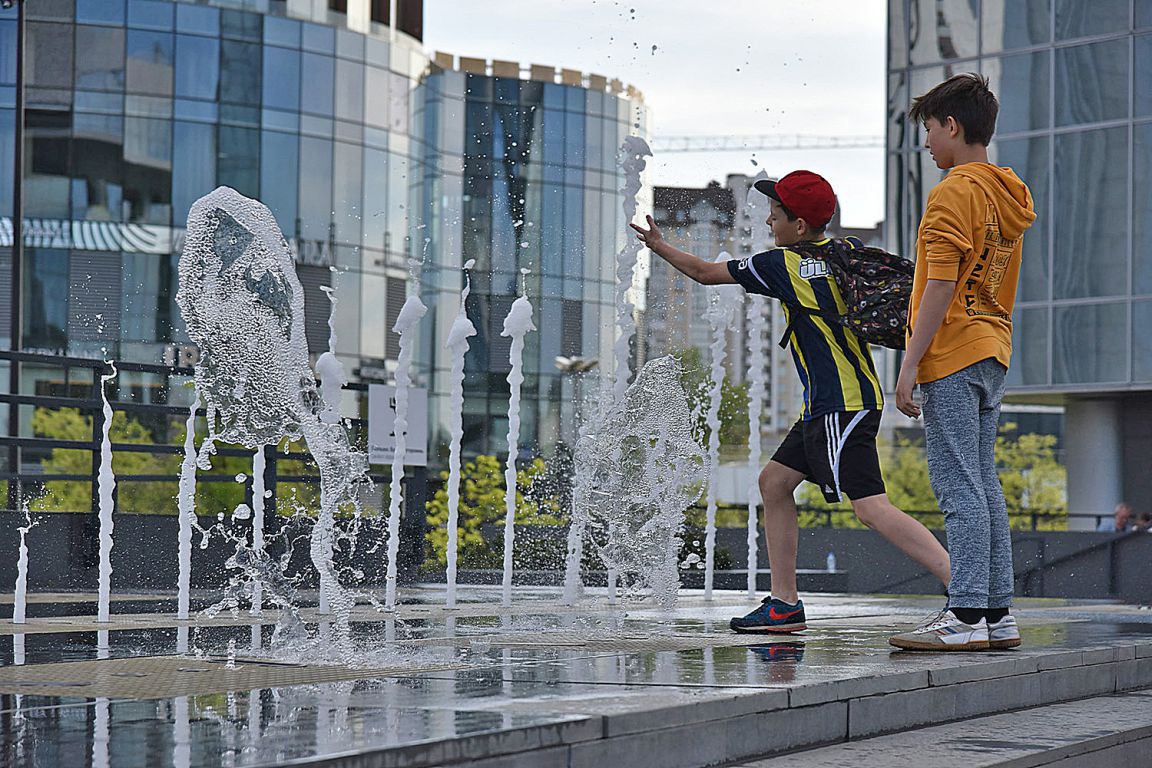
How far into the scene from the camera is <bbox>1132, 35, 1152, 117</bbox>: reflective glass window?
28312 mm

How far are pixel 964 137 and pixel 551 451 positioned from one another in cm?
5079

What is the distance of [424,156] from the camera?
51.8m

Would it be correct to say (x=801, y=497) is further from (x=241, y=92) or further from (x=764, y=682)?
(x=764, y=682)

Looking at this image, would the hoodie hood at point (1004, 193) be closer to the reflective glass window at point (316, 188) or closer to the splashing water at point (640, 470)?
the splashing water at point (640, 470)

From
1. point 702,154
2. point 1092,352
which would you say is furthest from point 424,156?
point 702,154

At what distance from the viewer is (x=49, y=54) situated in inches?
1656

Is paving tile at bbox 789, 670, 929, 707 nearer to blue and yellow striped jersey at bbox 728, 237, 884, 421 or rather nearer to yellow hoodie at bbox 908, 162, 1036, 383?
yellow hoodie at bbox 908, 162, 1036, 383

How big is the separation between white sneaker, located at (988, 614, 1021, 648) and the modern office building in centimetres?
2399

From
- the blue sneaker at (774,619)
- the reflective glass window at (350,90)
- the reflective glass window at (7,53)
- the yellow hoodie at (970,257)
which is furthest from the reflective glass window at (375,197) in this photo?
the yellow hoodie at (970,257)

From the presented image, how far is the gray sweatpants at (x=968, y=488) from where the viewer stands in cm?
530

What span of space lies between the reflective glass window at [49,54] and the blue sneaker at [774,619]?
39404 mm

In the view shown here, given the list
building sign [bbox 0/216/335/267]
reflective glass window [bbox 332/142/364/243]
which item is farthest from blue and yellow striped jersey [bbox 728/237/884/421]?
reflective glass window [bbox 332/142/364/243]

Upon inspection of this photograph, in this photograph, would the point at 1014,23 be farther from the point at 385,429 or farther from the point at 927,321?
the point at 927,321

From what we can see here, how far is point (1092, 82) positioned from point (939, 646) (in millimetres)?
25924
